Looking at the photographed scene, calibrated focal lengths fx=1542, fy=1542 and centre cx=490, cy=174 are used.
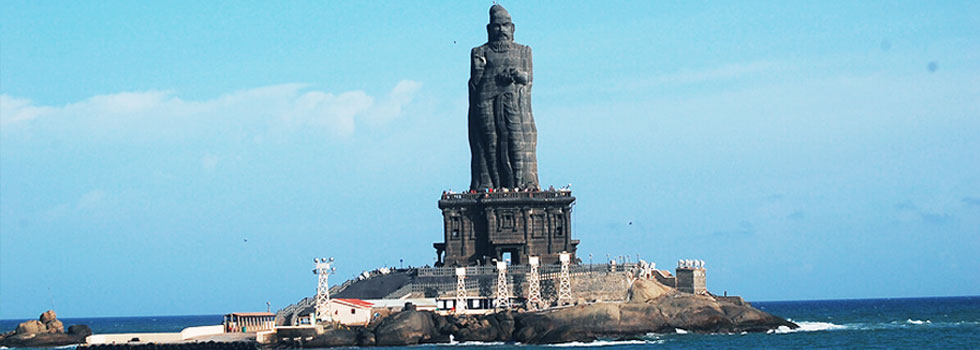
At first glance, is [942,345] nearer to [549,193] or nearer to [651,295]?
[651,295]

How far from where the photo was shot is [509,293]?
76000mm

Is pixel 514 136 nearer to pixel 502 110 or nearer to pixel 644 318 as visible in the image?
pixel 502 110

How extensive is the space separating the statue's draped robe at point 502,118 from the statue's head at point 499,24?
1.47ft

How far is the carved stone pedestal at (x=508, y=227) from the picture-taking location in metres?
82.2

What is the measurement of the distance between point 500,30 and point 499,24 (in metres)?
0.33

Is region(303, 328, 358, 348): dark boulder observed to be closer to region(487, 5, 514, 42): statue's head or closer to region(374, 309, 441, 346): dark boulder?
region(374, 309, 441, 346): dark boulder

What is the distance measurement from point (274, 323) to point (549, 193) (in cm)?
1771

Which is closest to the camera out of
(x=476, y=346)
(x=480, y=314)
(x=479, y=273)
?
(x=476, y=346)

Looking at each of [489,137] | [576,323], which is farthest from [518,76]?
[576,323]

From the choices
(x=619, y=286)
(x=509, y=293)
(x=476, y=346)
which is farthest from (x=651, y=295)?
(x=476, y=346)

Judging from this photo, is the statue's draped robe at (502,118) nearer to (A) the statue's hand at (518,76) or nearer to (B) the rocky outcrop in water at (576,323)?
(A) the statue's hand at (518,76)

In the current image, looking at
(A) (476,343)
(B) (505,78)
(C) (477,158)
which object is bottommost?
(A) (476,343)

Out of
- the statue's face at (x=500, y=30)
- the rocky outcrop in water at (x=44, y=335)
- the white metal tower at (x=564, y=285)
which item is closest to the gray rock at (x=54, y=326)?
the rocky outcrop in water at (x=44, y=335)

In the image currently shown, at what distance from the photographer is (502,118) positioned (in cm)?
8488
